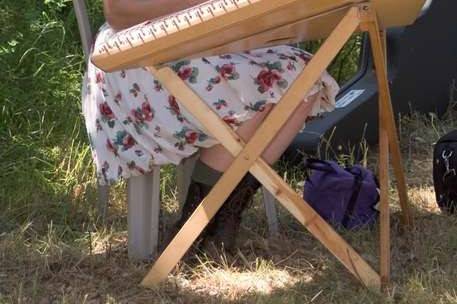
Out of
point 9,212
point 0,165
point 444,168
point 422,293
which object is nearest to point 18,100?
point 0,165

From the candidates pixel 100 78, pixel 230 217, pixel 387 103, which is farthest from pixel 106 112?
pixel 387 103

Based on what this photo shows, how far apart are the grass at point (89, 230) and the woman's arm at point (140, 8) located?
0.66 metres

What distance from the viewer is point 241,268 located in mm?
2613

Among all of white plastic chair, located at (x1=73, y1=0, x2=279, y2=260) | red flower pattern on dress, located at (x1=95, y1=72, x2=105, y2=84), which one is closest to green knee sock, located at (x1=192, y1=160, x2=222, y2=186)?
white plastic chair, located at (x1=73, y1=0, x2=279, y2=260)

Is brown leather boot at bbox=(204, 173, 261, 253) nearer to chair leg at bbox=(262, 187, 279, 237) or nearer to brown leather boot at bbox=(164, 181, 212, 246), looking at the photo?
brown leather boot at bbox=(164, 181, 212, 246)

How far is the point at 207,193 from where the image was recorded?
8.30 ft

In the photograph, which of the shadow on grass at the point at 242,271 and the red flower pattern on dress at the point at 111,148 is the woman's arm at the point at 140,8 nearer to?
the red flower pattern on dress at the point at 111,148

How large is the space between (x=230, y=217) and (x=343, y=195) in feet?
1.63

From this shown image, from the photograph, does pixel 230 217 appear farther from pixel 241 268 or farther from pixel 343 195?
pixel 343 195

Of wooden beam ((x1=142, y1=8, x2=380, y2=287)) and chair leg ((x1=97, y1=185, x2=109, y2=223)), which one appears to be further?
chair leg ((x1=97, y1=185, x2=109, y2=223))

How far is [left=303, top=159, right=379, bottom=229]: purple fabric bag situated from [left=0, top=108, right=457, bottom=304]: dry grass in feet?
0.25

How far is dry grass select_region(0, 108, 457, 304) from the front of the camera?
2.43 meters

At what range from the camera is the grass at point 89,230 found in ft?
8.09

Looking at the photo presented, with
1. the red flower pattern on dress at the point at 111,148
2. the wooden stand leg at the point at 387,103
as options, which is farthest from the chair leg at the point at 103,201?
the wooden stand leg at the point at 387,103
